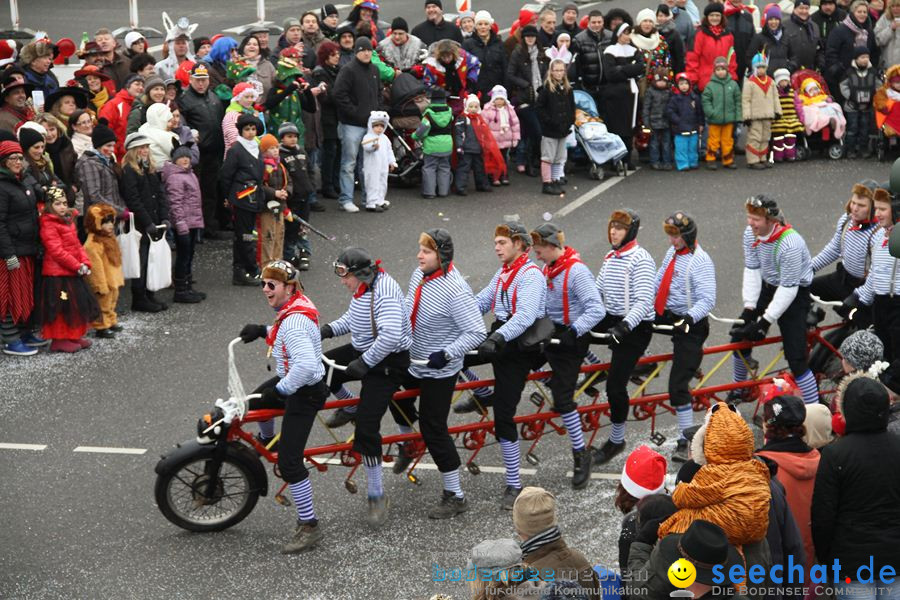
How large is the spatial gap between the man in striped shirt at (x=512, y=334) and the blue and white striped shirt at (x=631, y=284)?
2.12 feet

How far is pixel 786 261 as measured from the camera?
10016 mm

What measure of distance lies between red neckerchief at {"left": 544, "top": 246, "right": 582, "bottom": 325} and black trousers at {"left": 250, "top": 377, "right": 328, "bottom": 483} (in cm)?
197

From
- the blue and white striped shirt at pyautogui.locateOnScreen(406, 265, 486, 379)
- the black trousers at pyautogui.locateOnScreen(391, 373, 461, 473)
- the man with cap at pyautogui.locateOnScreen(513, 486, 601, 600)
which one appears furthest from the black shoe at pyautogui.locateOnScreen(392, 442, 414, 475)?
the man with cap at pyautogui.locateOnScreen(513, 486, 601, 600)

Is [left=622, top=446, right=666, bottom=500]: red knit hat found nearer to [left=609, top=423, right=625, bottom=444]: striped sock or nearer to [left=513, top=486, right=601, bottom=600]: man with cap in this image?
[left=513, top=486, right=601, bottom=600]: man with cap

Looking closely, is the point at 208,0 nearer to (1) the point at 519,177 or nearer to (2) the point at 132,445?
(1) the point at 519,177

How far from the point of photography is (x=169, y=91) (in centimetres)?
1445

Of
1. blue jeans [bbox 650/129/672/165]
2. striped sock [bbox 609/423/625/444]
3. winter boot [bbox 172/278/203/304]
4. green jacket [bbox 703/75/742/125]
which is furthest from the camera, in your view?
blue jeans [bbox 650/129/672/165]

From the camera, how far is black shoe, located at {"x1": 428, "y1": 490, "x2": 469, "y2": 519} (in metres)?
9.19

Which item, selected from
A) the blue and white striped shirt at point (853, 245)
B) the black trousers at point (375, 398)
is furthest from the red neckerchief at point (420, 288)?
the blue and white striped shirt at point (853, 245)

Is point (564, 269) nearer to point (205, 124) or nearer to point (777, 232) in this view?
point (777, 232)

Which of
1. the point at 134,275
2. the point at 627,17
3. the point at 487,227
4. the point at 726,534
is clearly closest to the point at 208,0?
the point at 627,17

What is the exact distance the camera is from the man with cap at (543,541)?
6.43 metres

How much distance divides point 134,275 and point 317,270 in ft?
6.95

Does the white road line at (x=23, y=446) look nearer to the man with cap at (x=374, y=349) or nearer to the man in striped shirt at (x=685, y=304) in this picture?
the man with cap at (x=374, y=349)
